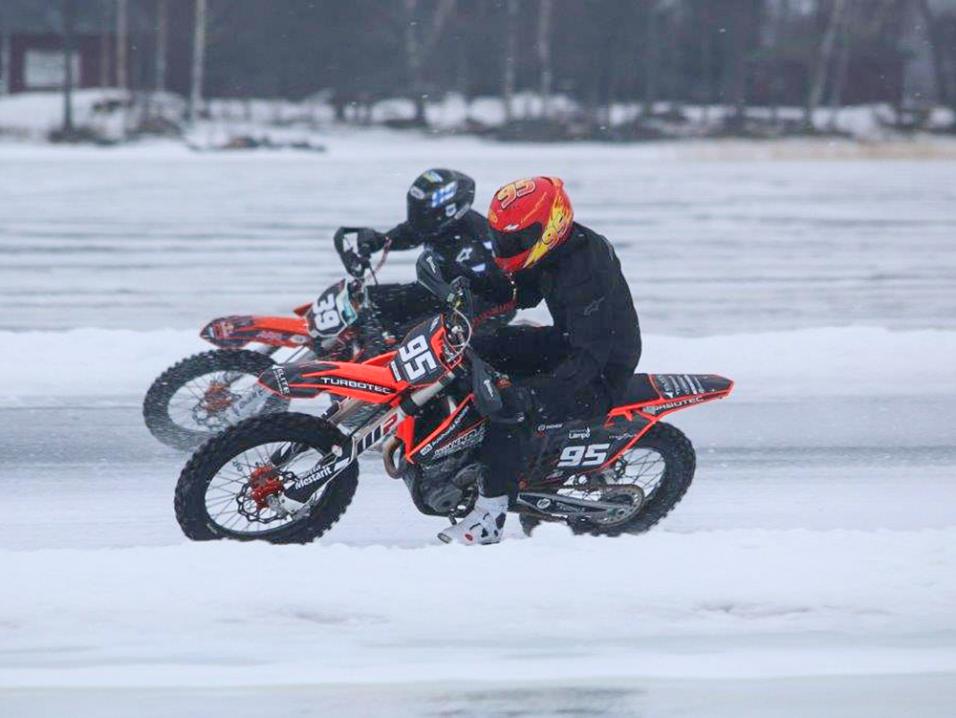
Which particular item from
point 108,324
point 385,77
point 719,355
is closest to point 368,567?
point 719,355

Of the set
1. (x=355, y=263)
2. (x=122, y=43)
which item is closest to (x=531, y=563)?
(x=355, y=263)

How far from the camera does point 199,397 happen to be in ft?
24.1

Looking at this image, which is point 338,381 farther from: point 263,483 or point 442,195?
point 442,195

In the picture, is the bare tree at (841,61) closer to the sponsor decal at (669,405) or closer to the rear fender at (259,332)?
the rear fender at (259,332)

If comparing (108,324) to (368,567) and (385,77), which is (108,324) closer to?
(368,567)

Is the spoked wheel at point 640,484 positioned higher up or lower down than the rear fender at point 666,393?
lower down

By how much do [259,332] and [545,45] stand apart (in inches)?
1319

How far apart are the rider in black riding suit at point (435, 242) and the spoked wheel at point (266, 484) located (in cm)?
166

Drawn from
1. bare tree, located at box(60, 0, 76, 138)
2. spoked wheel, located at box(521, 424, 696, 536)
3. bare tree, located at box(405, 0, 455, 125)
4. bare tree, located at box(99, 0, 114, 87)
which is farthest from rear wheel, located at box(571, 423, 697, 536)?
bare tree, located at box(99, 0, 114, 87)

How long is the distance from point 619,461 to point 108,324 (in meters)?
6.95

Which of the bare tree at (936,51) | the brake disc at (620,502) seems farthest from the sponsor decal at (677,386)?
the bare tree at (936,51)

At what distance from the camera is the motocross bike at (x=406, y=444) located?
525 cm

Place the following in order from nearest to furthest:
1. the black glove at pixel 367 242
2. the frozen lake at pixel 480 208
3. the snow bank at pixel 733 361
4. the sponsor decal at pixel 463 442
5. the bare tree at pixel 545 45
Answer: the sponsor decal at pixel 463 442
the black glove at pixel 367 242
the snow bank at pixel 733 361
the frozen lake at pixel 480 208
the bare tree at pixel 545 45

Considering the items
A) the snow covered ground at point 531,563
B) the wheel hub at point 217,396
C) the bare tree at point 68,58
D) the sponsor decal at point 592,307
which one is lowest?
the snow covered ground at point 531,563
